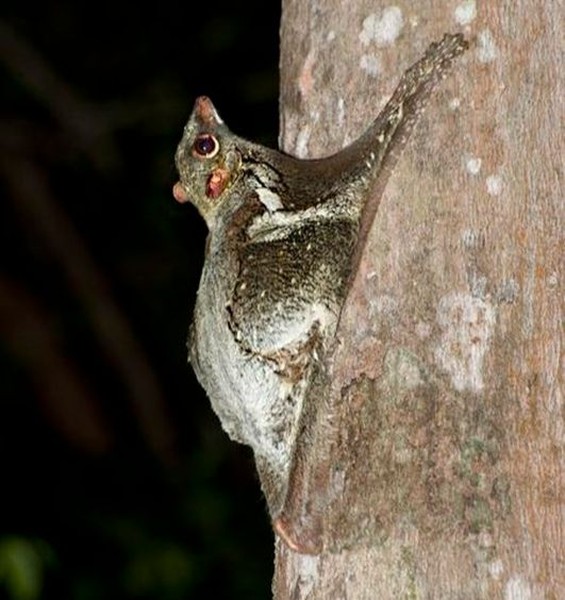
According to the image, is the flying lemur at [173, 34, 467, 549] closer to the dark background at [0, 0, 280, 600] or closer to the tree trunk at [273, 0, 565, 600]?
the tree trunk at [273, 0, 565, 600]

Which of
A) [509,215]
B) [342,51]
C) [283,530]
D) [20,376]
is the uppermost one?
[342,51]

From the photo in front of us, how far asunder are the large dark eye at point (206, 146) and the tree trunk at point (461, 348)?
423 millimetres

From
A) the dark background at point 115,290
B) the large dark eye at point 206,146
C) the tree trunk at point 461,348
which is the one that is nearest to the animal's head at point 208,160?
the large dark eye at point 206,146

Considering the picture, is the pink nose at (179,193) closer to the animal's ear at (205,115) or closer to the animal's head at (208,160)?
the animal's head at (208,160)

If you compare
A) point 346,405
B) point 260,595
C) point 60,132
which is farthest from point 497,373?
point 60,132

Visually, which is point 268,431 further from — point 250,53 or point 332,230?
point 250,53

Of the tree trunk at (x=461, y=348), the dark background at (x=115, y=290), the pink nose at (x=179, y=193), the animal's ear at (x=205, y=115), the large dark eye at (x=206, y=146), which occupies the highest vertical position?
the animal's ear at (x=205, y=115)

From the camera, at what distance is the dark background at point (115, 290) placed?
771 centimetres

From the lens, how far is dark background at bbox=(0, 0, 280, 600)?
7.71 m

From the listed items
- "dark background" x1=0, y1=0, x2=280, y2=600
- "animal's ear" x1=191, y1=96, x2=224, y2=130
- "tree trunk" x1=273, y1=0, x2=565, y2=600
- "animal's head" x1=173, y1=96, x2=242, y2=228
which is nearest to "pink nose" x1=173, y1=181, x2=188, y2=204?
"animal's head" x1=173, y1=96, x2=242, y2=228

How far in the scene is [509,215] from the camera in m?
2.38

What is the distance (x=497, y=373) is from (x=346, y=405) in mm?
298

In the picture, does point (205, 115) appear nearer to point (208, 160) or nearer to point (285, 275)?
point (208, 160)

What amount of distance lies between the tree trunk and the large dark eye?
0.42m
